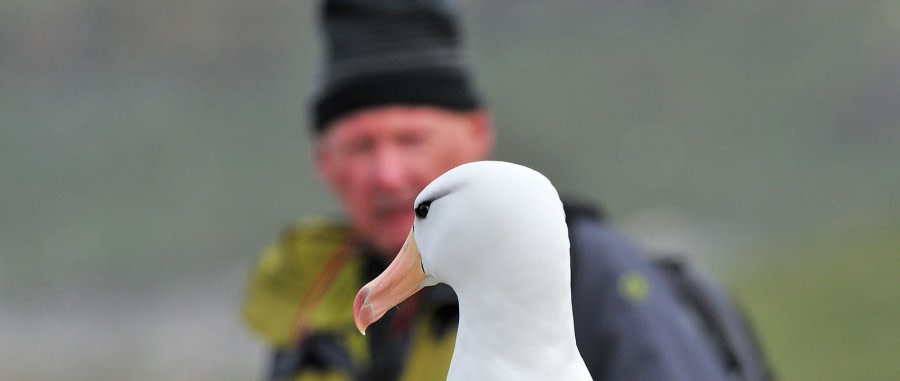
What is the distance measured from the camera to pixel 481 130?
37.6 inches

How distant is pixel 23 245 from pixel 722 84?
227 centimetres

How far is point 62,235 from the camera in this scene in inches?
130

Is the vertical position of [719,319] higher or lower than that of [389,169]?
lower

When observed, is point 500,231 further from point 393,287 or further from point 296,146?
point 296,146

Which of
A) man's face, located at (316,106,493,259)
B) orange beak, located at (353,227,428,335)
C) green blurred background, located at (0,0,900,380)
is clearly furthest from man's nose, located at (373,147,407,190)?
green blurred background, located at (0,0,900,380)

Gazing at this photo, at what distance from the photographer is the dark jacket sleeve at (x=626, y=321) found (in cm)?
71

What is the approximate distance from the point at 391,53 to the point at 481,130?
0.12 metres

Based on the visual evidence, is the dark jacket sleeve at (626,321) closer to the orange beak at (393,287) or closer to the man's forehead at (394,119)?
the man's forehead at (394,119)

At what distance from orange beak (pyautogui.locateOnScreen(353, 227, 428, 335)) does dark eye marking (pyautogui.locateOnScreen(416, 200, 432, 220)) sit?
0.05ft

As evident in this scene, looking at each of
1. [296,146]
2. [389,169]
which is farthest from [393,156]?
[296,146]

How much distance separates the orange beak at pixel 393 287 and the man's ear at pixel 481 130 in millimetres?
496

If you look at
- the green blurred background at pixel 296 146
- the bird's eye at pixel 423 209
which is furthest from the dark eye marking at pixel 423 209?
the green blurred background at pixel 296 146

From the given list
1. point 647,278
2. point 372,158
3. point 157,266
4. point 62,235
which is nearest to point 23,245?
point 62,235

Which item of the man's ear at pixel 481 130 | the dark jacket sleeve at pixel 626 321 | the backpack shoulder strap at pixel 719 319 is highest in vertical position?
the man's ear at pixel 481 130
